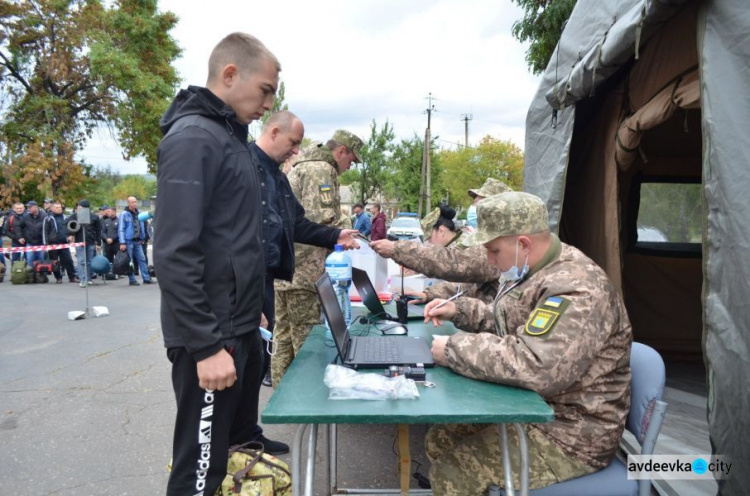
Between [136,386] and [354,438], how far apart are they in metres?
2.26

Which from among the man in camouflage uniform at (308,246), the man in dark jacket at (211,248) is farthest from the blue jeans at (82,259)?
the man in dark jacket at (211,248)

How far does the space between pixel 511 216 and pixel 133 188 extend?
93731mm

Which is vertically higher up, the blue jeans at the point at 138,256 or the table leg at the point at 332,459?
the blue jeans at the point at 138,256

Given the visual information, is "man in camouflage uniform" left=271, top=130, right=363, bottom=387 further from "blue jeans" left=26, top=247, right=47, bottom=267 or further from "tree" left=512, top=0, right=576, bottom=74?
"blue jeans" left=26, top=247, right=47, bottom=267

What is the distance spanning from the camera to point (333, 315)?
2.19m

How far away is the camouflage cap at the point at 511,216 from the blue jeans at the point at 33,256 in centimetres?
1266

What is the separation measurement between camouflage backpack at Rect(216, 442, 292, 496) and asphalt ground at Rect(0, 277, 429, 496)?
0.85 metres

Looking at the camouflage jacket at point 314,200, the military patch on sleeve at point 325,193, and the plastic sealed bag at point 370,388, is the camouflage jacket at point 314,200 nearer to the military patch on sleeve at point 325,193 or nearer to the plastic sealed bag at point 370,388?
the military patch on sleeve at point 325,193

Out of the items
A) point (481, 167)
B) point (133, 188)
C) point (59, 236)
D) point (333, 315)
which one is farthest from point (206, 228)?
point (133, 188)

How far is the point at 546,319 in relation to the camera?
1.78 m

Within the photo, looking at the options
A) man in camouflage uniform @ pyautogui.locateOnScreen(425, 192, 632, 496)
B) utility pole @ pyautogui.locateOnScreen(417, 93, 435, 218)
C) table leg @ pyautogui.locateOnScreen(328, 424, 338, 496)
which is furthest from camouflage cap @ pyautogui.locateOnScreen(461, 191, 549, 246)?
utility pole @ pyautogui.locateOnScreen(417, 93, 435, 218)

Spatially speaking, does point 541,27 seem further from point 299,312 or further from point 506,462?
point 506,462

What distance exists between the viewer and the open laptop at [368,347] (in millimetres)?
2029

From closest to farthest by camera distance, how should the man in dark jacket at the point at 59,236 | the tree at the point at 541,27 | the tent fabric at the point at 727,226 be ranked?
the tent fabric at the point at 727,226
the tree at the point at 541,27
the man in dark jacket at the point at 59,236
